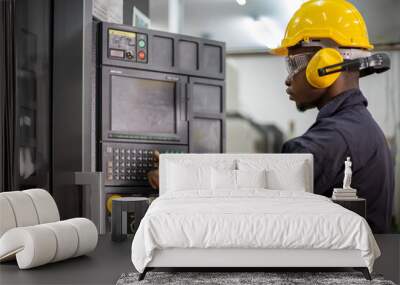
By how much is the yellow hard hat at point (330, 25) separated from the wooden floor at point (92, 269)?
1.77m

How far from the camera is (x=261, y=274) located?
3242mm

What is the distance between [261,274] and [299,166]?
154cm

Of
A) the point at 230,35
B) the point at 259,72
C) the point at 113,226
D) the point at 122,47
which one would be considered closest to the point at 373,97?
the point at 259,72

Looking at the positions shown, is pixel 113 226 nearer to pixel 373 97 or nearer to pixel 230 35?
pixel 230 35

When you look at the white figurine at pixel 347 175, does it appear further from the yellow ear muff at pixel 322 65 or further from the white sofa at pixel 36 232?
the white sofa at pixel 36 232

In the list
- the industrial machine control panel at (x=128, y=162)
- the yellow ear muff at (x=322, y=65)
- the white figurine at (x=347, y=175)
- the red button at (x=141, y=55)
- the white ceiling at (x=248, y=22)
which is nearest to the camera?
the white figurine at (x=347, y=175)

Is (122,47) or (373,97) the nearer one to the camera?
(122,47)

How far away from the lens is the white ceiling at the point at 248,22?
6055mm

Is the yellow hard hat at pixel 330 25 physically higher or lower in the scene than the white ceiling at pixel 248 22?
lower

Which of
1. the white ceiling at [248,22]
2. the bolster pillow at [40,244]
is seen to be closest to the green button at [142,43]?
the white ceiling at [248,22]

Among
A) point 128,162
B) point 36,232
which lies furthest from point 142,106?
point 36,232

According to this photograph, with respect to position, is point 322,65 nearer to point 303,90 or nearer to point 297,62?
point 297,62

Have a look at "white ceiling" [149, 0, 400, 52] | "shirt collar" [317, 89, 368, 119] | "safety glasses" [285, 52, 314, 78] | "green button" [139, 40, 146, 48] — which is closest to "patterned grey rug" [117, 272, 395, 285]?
"shirt collar" [317, 89, 368, 119]

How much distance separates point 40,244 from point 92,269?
348mm
